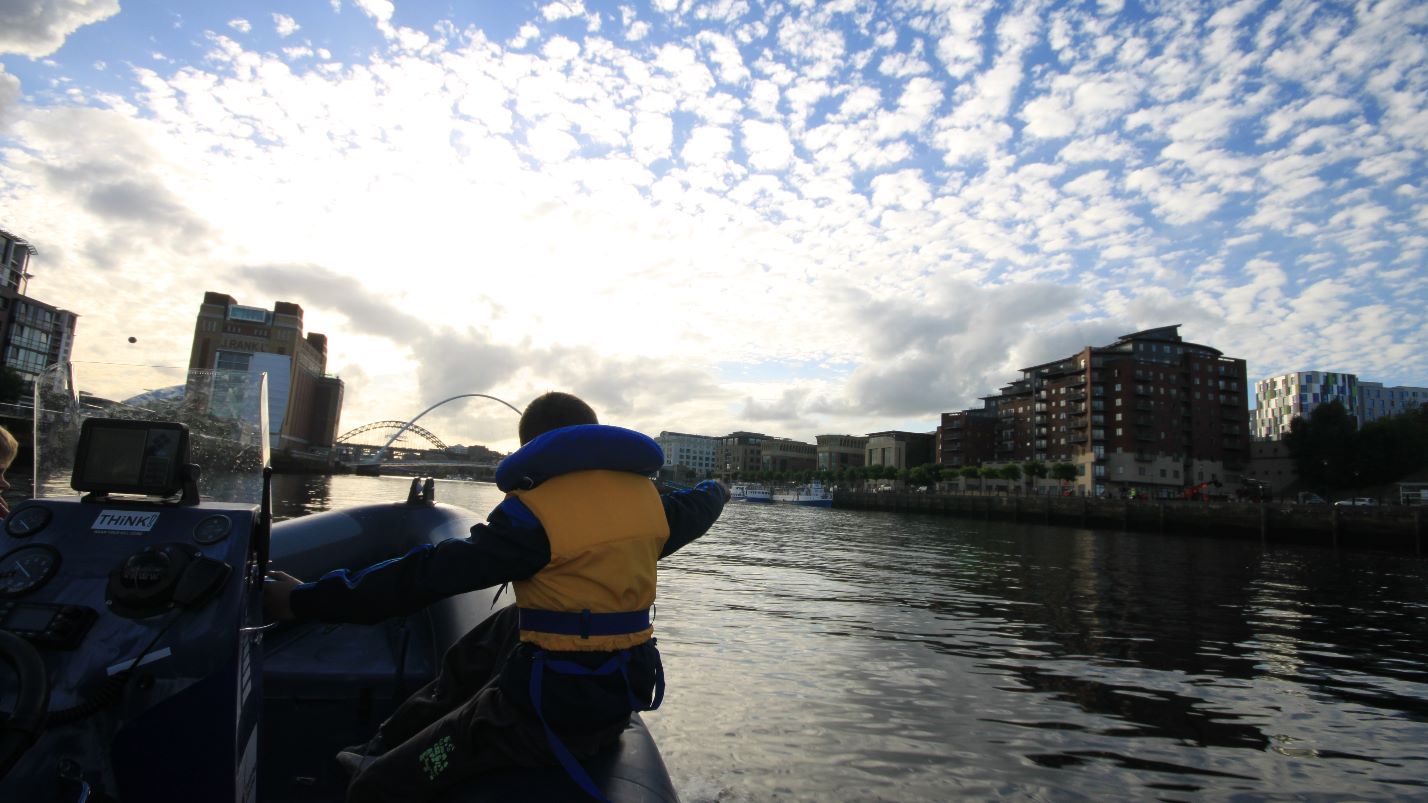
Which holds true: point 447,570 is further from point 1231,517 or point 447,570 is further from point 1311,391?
point 1311,391

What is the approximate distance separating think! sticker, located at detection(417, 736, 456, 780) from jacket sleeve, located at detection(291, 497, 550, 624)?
401 mm

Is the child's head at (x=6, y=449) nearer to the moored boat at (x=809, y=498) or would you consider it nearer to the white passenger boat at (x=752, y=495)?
the moored boat at (x=809, y=498)

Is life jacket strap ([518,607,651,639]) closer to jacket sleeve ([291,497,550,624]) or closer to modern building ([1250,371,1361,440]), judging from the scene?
jacket sleeve ([291,497,550,624])

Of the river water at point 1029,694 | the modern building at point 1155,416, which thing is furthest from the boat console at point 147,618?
the modern building at point 1155,416

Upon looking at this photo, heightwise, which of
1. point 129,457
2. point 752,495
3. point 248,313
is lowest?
point 752,495

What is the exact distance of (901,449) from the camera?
17212cm

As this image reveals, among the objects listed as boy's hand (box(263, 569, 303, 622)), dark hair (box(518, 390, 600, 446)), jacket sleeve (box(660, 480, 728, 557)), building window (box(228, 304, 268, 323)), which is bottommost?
boy's hand (box(263, 569, 303, 622))

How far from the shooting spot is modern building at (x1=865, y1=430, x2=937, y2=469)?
172125mm

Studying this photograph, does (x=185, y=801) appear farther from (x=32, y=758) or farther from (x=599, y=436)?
(x=599, y=436)

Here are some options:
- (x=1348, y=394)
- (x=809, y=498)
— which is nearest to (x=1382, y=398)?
(x=1348, y=394)

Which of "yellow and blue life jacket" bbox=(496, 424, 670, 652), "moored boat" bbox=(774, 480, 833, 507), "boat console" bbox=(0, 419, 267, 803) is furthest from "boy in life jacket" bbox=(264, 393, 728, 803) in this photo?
"moored boat" bbox=(774, 480, 833, 507)

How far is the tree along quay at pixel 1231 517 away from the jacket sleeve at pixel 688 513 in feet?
178

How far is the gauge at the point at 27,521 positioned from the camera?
93.7 inches

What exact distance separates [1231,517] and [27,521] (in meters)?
65.2
